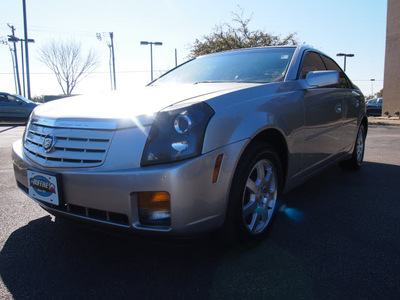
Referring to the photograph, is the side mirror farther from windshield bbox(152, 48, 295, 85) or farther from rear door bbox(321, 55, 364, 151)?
rear door bbox(321, 55, 364, 151)

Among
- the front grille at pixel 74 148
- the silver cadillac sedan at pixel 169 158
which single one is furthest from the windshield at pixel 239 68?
the front grille at pixel 74 148

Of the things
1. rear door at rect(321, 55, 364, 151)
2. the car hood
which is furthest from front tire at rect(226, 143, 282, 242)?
rear door at rect(321, 55, 364, 151)

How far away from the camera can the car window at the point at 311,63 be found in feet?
9.53

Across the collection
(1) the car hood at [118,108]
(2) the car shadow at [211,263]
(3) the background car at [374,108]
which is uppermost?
(1) the car hood at [118,108]

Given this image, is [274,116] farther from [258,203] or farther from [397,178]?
[397,178]

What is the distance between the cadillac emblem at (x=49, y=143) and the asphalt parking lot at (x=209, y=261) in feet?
2.04

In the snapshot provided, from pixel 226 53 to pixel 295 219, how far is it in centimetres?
186

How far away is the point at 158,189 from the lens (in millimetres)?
1578

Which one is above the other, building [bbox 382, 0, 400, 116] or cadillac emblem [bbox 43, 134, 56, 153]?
building [bbox 382, 0, 400, 116]

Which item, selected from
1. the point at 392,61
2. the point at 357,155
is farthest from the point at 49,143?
the point at 392,61

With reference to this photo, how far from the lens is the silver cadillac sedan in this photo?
1.62m

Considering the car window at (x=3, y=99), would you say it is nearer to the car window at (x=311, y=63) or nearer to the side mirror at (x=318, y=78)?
the car window at (x=311, y=63)

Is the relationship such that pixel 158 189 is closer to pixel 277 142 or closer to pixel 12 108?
pixel 277 142

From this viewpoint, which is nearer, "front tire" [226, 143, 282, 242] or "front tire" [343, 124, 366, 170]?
"front tire" [226, 143, 282, 242]
